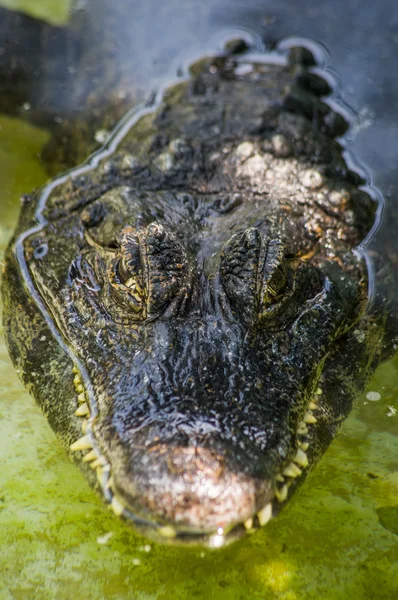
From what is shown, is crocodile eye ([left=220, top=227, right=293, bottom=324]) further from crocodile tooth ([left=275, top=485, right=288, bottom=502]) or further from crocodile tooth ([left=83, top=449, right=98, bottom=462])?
crocodile tooth ([left=83, top=449, right=98, bottom=462])

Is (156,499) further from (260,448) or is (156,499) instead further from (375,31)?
(375,31)

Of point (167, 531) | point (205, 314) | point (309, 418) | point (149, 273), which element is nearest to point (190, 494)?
point (167, 531)

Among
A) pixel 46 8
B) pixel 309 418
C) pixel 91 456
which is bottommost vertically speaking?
pixel 91 456

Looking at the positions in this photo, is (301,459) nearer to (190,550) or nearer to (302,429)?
(302,429)

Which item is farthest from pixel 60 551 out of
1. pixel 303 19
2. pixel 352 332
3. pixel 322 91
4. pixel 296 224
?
pixel 303 19

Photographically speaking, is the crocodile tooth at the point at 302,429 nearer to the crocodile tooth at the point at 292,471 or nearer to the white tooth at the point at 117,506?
the crocodile tooth at the point at 292,471

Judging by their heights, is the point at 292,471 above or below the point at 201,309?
below
